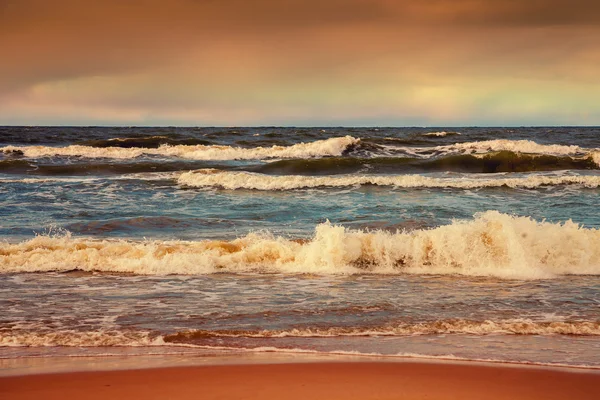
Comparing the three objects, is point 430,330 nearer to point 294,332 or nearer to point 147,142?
point 294,332

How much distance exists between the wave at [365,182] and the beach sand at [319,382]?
14.4m

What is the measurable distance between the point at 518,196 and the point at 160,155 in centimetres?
1711

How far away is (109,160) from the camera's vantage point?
90.7 ft

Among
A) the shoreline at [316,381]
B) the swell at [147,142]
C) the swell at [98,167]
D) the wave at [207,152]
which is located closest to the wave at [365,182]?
the swell at [98,167]

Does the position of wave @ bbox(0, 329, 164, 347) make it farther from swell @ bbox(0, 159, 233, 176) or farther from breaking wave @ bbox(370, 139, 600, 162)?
breaking wave @ bbox(370, 139, 600, 162)

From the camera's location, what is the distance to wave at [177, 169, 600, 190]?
19.4 meters

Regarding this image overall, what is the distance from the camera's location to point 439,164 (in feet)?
84.7

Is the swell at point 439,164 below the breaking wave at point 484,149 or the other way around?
below

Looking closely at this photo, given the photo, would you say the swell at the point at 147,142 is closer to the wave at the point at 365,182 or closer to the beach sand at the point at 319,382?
the wave at the point at 365,182

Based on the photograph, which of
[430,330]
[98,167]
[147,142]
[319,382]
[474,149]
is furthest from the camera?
[147,142]

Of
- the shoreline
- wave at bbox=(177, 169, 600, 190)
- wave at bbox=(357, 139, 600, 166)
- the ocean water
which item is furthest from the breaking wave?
the shoreline

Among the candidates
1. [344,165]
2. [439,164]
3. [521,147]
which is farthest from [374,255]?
[521,147]

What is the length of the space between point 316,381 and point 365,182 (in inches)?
618

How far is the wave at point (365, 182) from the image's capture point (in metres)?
19.4
